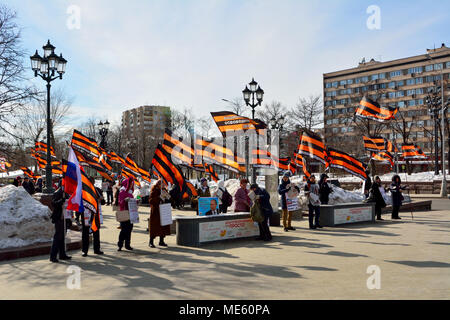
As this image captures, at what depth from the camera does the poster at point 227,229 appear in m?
10.7

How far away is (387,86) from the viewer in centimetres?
9912

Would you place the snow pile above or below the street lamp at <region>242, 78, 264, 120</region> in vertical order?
below

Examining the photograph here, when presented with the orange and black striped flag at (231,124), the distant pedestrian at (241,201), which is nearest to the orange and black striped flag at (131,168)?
the orange and black striped flag at (231,124)

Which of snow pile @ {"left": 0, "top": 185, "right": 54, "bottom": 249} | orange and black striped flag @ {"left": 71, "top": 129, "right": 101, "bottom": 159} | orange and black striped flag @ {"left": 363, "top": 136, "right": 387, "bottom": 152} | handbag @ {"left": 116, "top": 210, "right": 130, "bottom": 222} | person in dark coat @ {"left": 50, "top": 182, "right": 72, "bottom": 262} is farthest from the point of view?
orange and black striped flag @ {"left": 363, "top": 136, "right": 387, "bottom": 152}

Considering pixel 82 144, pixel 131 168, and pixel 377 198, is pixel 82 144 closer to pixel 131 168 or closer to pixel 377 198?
pixel 131 168

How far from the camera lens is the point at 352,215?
15.3 metres

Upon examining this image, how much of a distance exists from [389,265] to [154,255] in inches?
190

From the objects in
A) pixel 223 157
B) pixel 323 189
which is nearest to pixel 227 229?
pixel 223 157

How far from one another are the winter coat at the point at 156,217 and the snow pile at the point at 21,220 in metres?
2.37

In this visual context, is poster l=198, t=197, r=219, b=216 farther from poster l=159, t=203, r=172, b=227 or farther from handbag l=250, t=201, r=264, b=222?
poster l=159, t=203, r=172, b=227

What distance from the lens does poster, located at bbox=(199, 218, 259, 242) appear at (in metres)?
10.7

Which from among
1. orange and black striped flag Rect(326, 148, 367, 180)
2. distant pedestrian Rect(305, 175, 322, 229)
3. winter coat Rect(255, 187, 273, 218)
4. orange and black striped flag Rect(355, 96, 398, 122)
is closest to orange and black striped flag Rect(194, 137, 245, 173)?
winter coat Rect(255, 187, 273, 218)

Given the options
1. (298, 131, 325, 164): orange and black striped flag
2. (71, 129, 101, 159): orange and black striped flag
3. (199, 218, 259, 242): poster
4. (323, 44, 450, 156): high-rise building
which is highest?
(323, 44, 450, 156): high-rise building

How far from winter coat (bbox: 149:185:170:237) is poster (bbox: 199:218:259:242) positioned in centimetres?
96
